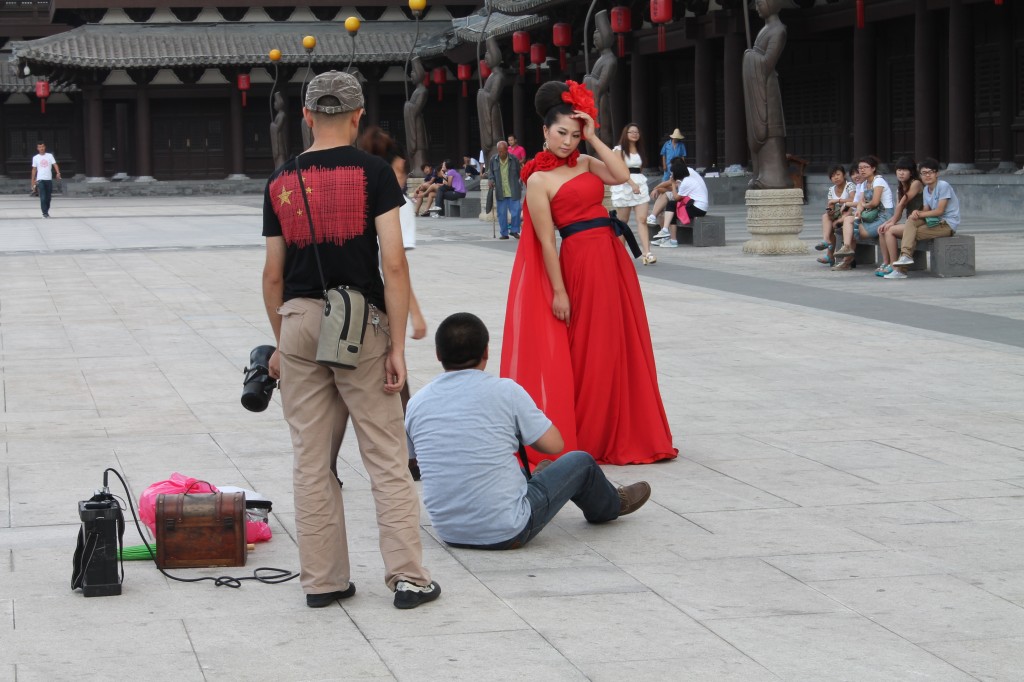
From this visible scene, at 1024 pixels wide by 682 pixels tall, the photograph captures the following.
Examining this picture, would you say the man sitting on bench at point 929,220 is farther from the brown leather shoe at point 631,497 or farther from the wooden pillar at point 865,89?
the wooden pillar at point 865,89

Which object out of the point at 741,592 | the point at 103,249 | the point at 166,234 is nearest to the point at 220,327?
the point at 741,592

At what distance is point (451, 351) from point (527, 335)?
5.63 ft

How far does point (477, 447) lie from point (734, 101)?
24609 millimetres

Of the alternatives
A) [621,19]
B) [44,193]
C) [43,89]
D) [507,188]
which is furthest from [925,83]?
[43,89]

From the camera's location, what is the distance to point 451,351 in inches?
205

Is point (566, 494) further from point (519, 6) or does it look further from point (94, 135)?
point (94, 135)

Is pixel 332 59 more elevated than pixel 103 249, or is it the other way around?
pixel 332 59

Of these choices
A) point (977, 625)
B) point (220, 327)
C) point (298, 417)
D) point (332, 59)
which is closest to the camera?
point (977, 625)

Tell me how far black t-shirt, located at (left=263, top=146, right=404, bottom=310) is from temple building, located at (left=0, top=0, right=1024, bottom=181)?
19630 millimetres

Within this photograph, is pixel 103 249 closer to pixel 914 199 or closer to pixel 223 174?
pixel 914 199

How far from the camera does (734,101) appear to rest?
1137 inches

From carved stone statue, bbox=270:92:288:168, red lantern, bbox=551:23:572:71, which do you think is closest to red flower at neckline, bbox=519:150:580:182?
red lantern, bbox=551:23:572:71

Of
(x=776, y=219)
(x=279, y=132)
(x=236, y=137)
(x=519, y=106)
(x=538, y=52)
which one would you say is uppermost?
(x=538, y=52)

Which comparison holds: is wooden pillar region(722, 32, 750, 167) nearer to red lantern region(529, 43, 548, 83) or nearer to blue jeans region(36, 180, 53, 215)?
red lantern region(529, 43, 548, 83)
